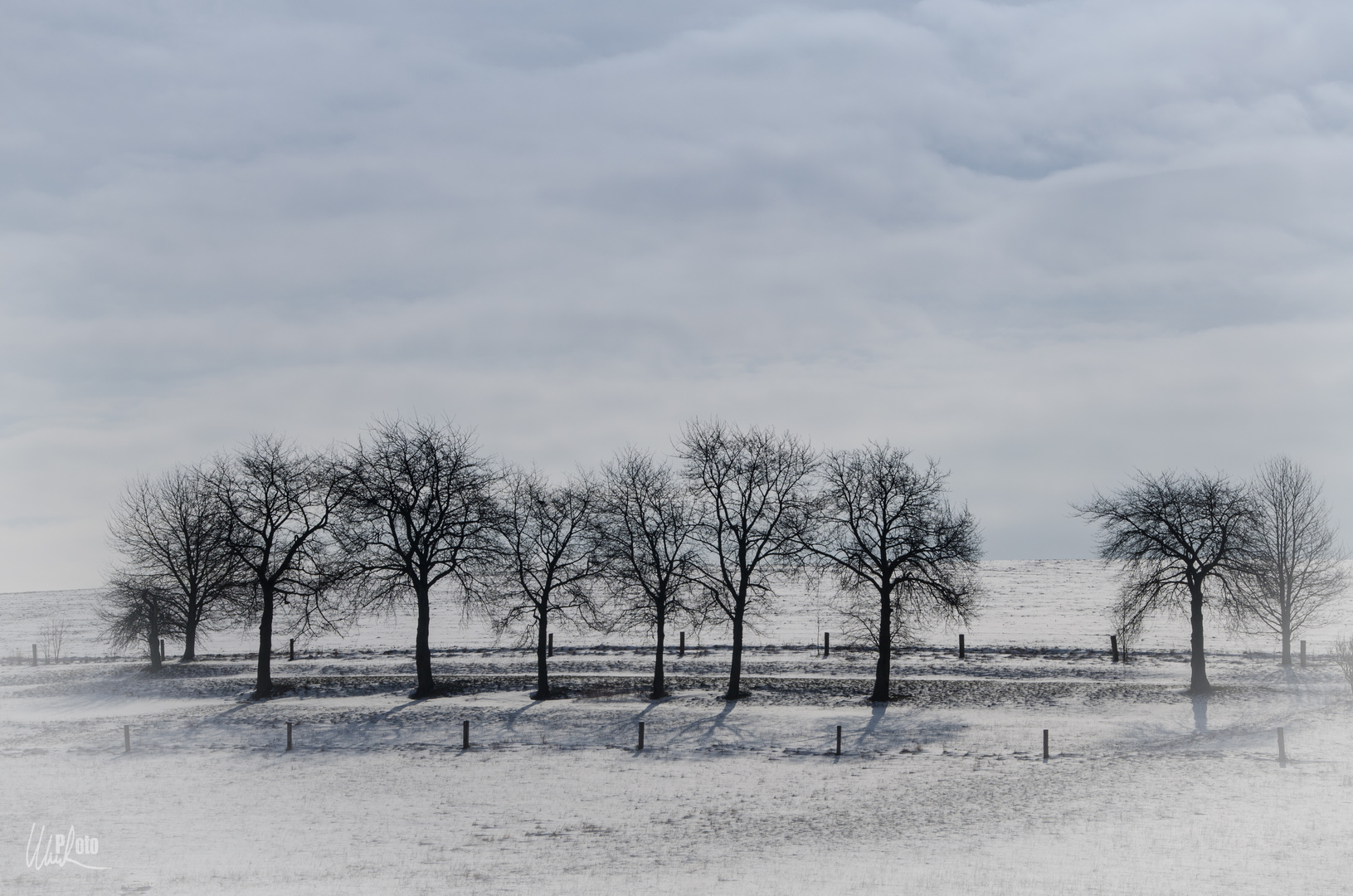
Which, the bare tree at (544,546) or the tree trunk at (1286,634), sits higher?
the bare tree at (544,546)

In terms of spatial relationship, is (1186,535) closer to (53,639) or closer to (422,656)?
(422,656)

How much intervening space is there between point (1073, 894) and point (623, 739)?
1726 centimetres

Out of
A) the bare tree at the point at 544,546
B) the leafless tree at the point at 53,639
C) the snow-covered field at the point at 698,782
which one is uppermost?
the bare tree at the point at 544,546

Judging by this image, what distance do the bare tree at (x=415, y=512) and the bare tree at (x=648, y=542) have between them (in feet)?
16.9

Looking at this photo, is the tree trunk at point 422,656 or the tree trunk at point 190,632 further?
the tree trunk at point 190,632

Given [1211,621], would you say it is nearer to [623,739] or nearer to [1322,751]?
[1322,751]

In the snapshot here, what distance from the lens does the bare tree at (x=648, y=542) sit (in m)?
37.9

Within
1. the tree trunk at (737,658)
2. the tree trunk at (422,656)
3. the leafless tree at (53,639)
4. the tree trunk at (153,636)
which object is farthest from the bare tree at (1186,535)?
the leafless tree at (53,639)

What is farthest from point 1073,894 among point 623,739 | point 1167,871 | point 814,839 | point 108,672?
point 108,672

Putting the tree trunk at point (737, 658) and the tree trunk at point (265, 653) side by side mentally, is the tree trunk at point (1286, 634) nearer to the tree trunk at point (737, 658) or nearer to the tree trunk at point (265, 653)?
the tree trunk at point (737, 658)

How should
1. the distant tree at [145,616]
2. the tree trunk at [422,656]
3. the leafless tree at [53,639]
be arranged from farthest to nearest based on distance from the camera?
the leafless tree at [53,639] < the distant tree at [145,616] < the tree trunk at [422,656]

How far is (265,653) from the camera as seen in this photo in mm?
38969

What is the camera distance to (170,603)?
171ft

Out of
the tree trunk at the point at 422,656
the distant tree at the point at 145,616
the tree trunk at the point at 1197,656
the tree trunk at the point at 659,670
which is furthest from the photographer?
the distant tree at the point at 145,616
